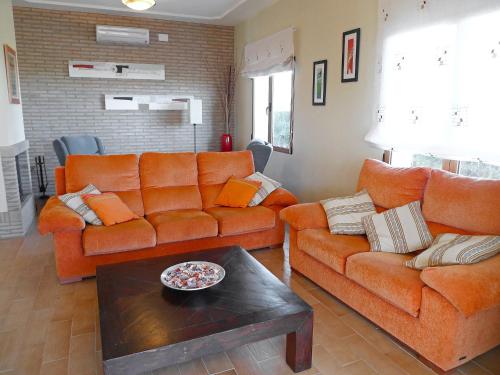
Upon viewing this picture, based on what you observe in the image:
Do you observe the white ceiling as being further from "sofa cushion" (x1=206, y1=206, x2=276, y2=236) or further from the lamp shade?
"sofa cushion" (x1=206, y1=206, x2=276, y2=236)

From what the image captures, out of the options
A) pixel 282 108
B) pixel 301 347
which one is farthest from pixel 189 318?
pixel 282 108

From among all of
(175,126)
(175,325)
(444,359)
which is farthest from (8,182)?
(444,359)

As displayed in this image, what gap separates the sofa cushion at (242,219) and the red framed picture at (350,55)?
1.52 m

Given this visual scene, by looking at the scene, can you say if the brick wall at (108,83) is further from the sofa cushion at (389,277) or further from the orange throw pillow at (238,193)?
the sofa cushion at (389,277)

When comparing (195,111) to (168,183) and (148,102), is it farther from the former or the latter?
(168,183)

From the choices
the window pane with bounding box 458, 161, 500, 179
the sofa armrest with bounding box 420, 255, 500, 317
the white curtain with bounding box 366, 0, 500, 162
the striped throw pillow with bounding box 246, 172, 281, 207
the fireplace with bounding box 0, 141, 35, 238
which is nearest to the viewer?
the sofa armrest with bounding box 420, 255, 500, 317

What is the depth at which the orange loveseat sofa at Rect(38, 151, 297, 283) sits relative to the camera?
9.46 feet

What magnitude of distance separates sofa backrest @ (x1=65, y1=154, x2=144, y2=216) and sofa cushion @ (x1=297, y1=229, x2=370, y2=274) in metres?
1.56

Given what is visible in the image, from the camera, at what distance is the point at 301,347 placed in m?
1.94

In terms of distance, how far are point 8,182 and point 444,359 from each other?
4.22 m

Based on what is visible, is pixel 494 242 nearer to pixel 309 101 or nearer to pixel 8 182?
pixel 309 101

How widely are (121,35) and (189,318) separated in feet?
16.8

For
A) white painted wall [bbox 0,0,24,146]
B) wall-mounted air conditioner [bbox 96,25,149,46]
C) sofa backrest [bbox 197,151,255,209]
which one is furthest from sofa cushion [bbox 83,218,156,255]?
wall-mounted air conditioner [bbox 96,25,149,46]

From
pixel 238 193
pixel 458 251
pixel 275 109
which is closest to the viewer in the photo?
pixel 458 251
